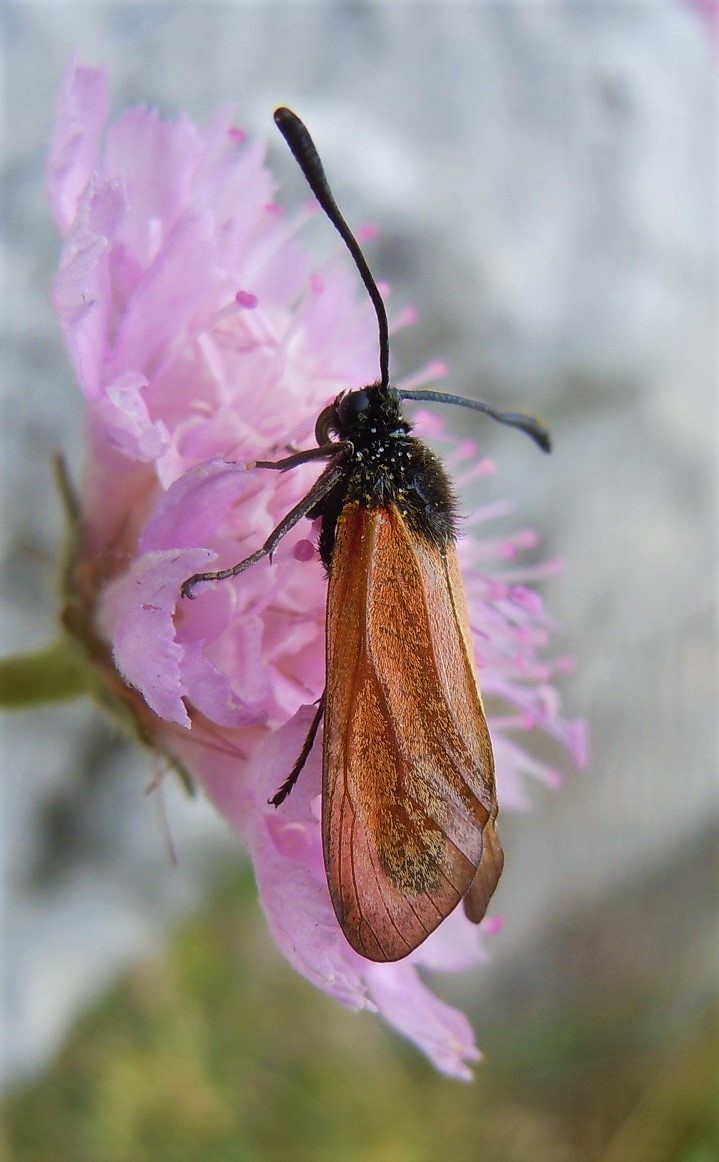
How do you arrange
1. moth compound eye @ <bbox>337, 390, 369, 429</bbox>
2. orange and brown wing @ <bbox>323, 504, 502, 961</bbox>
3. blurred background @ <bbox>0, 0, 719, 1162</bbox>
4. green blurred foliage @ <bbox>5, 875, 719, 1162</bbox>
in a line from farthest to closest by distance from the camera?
green blurred foliage @ <bbox>5, 875, 719, 1162</bbox>
blurred background @ <bbox>0, 0, 719, 1162</bbox>
moth compound eye @ <bbox>337, 390, 369, 429</bbox>
orange and brown wing @ <bbox>323, 504, 502, 961</bbox>

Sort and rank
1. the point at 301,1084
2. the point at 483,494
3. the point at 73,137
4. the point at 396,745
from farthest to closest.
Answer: the point at 301,1084
the point at 483,494
the point at 73,137
the point at 396,745

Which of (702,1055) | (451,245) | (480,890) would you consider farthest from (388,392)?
(702,1055)

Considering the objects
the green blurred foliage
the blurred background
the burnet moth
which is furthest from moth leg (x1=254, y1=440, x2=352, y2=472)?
the green blurred foliage

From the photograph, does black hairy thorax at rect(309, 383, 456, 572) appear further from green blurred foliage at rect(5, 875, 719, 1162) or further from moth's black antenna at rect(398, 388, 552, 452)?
green blurred foliage at rect(5, 875, 719, 1162)

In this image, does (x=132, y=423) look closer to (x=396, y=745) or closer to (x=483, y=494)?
(x=396, y=745)

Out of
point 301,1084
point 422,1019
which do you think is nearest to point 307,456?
point 422,1019

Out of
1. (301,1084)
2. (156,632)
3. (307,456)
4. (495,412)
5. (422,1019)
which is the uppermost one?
(495,412)

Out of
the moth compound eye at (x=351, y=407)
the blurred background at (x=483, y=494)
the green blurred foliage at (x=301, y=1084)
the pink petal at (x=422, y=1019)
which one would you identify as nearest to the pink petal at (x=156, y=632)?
the moth compound eye at (x=351, y=407)
